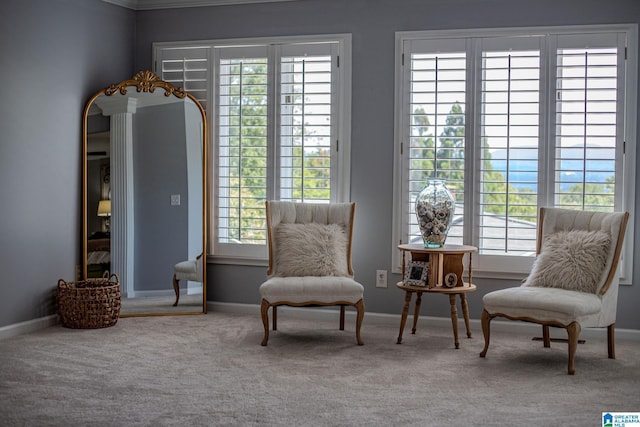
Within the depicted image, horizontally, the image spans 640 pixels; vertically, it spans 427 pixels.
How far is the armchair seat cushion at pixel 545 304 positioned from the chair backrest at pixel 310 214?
123cm

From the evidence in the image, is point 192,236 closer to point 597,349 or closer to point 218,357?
point 218,357

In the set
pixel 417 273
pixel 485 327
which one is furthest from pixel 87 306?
pixel 485 327

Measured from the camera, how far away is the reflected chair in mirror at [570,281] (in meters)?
3.87

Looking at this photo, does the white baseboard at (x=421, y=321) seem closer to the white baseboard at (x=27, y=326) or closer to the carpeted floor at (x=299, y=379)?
the carpeted floor at (x=299, y=379)

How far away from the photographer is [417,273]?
453 centimetres

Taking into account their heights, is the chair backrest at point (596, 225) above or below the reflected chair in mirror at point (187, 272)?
above

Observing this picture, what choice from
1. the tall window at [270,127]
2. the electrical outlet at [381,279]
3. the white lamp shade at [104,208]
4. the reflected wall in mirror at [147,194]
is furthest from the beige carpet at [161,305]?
the electrical outlet at [381,279]

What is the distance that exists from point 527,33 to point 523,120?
0.61 metres

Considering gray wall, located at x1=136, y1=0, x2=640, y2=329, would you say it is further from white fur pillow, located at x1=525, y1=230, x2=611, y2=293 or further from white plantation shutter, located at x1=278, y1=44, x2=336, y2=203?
white fur pillow, located at x1=525, y1=230, x2=611, y2=293

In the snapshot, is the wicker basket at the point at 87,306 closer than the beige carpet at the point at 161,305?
Yes

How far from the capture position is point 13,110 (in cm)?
461

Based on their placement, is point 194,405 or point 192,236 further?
point 192,236

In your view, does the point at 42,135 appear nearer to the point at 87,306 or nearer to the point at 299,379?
the point at 87,306

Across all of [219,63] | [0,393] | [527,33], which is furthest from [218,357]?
[527,33]
